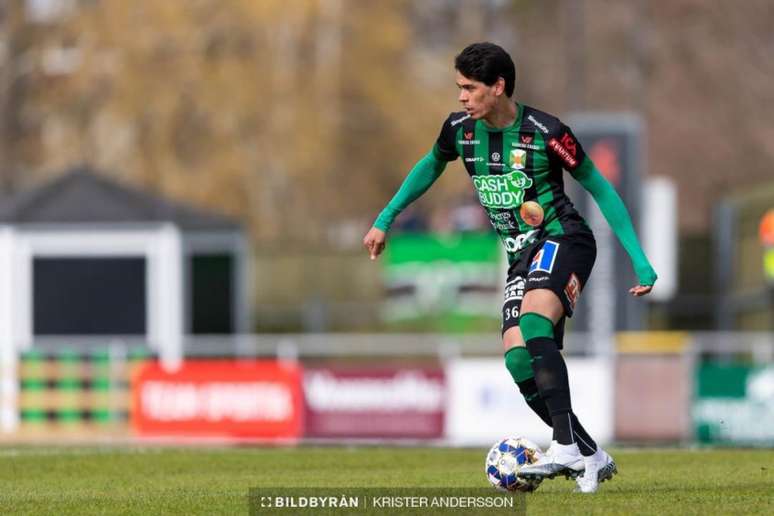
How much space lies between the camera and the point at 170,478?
10727 millimetres

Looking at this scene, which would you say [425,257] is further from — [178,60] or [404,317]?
[178,60]

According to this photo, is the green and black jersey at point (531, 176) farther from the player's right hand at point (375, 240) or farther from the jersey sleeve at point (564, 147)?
the player's right hand at point (375, 240)

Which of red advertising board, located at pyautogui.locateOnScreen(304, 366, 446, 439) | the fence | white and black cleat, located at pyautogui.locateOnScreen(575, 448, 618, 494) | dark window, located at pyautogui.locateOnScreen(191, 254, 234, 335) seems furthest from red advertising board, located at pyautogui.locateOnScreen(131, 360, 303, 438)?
white and black cleat, located at pyautogui.locateOnScreen(575, 448, 618, 494)

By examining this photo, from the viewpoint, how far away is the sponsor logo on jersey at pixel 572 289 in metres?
9.02

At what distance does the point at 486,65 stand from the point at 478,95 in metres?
0.14

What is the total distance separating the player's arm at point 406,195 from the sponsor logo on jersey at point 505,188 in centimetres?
36

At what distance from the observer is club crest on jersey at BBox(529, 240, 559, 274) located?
29.6ft

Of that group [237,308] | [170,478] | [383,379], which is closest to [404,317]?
[237,308]

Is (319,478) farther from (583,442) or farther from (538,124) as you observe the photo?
(538,124)

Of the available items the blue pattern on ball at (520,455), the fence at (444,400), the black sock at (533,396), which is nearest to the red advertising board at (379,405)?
the fence at (444,400)

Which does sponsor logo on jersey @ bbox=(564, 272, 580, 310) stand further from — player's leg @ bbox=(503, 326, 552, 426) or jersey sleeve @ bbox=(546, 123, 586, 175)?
jersey sleeve @ bbox=(546, 123, 586, 175)

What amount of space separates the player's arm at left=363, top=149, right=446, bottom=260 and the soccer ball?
1146mm

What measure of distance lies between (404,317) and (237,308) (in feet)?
50.7

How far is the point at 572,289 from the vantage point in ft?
29.7
